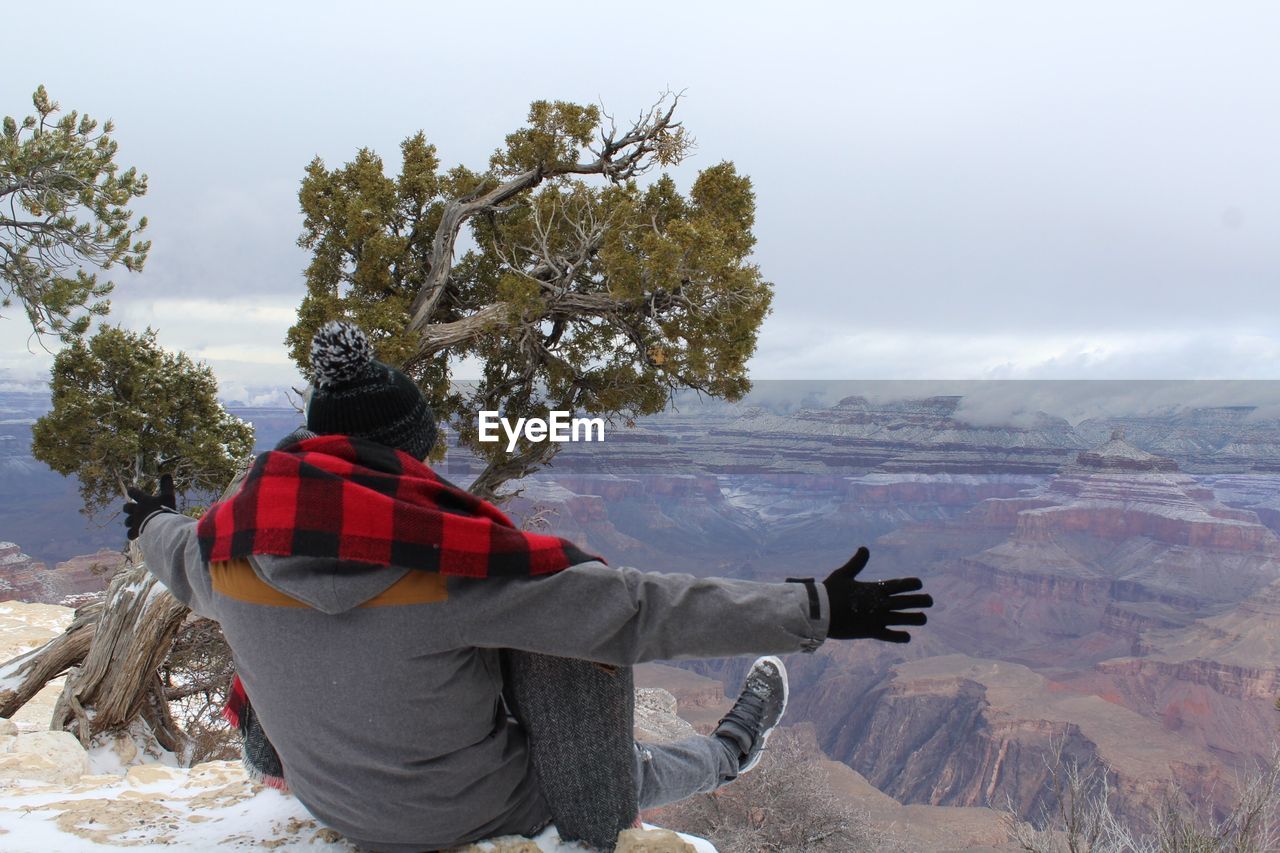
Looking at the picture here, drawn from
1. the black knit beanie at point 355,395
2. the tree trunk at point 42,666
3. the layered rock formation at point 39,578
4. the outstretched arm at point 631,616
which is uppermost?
the black knit beanie at point 355,395

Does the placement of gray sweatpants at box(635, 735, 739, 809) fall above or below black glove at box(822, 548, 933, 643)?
below

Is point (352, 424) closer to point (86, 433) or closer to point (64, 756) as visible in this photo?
point (64, 756)

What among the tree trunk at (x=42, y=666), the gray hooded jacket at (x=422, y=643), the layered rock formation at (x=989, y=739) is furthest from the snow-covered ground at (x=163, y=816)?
the layered rock formation at (x=989, y=739)

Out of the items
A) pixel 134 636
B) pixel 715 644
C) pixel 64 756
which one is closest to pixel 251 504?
pixel 715 644

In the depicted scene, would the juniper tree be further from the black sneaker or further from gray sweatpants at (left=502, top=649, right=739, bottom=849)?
gray sweatpants at (left=502, top=649, right=739, bottom=849)

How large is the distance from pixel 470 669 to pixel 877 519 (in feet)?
376

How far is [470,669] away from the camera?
199 centimetres

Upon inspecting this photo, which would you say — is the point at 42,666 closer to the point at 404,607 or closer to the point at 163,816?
the point at 163,816

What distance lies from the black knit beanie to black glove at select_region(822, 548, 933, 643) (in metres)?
1.17

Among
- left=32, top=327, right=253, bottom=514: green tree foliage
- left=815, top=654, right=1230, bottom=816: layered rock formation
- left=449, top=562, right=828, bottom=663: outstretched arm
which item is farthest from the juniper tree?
left=815, top=654, right=1230, bottom=816: layered rock formation

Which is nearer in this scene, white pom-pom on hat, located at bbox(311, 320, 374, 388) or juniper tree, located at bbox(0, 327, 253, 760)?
white pom-pom on hat, located at bbox(311, 320, 374, 388)

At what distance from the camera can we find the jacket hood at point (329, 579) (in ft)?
5.82

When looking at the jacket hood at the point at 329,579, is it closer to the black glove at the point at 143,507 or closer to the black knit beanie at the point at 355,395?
the black knit beanie at the point at 355,395

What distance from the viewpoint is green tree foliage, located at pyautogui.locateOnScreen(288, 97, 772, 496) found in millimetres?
8430
